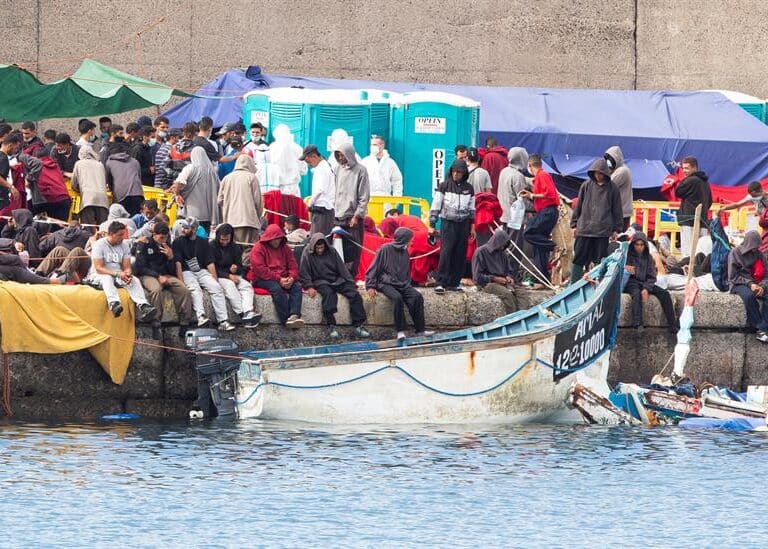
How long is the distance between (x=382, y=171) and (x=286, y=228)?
108 inches

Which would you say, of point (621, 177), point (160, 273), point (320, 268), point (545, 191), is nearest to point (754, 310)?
point (621, 177)

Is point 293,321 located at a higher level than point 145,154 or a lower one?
lower

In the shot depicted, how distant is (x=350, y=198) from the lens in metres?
20.8

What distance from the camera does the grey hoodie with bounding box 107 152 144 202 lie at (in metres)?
21.4

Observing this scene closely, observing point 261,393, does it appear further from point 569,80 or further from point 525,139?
point 569,80

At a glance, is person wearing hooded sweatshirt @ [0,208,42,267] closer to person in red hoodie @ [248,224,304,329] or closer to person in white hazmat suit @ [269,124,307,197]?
person in red hoodie @ [248,224,304,329]

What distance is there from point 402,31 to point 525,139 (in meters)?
3.26

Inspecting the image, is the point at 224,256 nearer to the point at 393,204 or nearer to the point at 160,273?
the point at 160,273

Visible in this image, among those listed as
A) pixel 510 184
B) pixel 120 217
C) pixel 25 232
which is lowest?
pixel 25 232

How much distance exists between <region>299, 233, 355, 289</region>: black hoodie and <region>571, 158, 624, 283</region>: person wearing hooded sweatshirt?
2.81 m

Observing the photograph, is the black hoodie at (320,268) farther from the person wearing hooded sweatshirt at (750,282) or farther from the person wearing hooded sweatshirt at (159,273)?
Answer: the person wearing hooded sweatshirt at (750,282)

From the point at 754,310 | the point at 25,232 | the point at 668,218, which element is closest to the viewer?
the point at 25,232

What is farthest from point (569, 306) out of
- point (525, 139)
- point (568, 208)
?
point (525, 139)

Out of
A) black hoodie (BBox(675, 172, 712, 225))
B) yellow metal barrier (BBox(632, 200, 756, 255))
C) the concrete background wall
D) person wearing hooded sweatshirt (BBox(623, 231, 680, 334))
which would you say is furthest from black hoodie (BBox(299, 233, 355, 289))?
the concrete background wall
